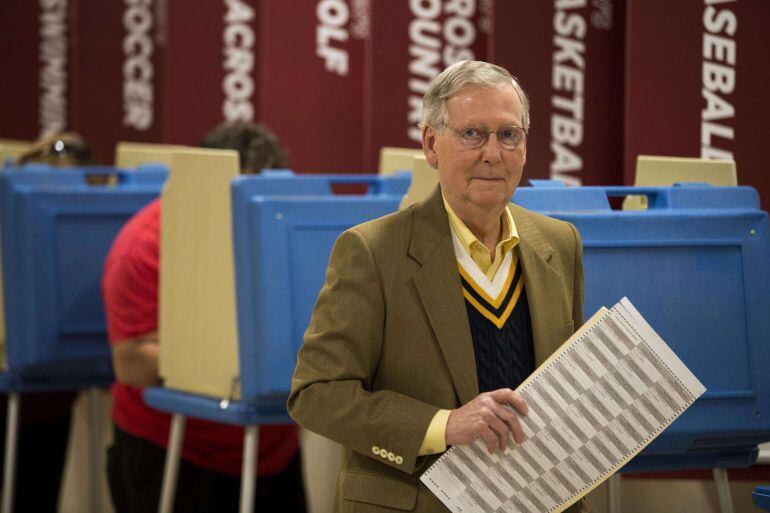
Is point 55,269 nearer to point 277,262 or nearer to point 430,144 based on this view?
point 277,262

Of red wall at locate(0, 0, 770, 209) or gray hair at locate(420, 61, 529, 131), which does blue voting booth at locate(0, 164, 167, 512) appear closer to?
red wall at locate(0, 0, 770, 209)

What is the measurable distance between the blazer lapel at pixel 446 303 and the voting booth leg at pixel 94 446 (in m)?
3.05

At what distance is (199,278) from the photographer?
400 cm

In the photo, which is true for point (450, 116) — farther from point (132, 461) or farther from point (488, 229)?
point (132, 461)

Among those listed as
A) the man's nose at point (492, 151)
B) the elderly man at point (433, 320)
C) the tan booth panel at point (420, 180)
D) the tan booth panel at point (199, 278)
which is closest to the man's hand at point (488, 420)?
the elderly man at point (433, 320)

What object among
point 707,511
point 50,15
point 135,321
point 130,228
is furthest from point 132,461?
point 50,15

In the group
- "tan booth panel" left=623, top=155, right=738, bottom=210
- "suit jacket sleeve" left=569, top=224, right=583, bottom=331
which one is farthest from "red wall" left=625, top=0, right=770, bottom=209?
"suit jacket sleeve" left=569, top=224, right=583, bottom=331

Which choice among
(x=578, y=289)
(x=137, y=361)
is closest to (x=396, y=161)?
(x=137, y=361)

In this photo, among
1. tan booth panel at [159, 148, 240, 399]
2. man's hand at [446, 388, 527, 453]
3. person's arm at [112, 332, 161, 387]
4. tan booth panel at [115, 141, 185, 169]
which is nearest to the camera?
man's hand at [446, 388, 527, 453]

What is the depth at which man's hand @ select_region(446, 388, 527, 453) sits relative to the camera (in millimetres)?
2283

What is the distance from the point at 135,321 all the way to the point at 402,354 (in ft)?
6.95

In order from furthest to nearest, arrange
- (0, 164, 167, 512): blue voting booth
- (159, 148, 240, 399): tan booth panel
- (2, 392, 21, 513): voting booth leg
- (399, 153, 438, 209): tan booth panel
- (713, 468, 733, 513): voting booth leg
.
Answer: (2, 392, 21, 513): voting booth leg < (0, 164, 167, 512): blue voting booth < (159, 148, 240, 399): tan booth panel < (399, 153, 438, 209): tan booth panel < (713, 468, 733, 513): voting booth leg

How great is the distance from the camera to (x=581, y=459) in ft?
7.93

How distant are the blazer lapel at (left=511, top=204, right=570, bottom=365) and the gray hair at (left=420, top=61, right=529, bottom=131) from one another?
0.22 meters
